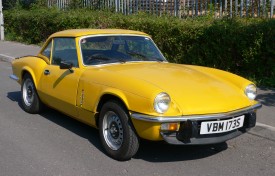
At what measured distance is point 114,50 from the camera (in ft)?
19.1

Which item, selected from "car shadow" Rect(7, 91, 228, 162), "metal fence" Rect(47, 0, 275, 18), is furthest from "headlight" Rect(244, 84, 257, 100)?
"metal fence" Rect(47, 0, 275, 18)

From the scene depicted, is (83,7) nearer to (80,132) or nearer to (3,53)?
(3,53)

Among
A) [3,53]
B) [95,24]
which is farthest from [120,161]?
[3,53]

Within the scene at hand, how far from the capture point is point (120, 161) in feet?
15.6

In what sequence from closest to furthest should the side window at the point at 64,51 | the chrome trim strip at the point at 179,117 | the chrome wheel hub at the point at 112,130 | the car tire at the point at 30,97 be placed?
the chrome trim strip at the point at 179,117
the chrome wheel hub at the point at 112,130
the side window at the point at 64,51
the car tire at the point at 30,97

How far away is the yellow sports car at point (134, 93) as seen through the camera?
14.3ft

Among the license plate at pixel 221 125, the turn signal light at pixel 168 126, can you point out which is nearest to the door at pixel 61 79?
the turn signal light at pixel 168 126

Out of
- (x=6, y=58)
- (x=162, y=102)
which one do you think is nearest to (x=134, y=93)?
(x=162, y=102)

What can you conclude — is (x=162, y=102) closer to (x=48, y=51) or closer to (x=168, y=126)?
(x=168, y=126)

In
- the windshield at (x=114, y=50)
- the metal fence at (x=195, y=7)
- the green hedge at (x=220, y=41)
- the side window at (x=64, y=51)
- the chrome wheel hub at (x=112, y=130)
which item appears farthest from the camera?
the metal fence at (x=195, y=7)

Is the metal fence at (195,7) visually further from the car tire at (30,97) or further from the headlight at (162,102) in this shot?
the headlight at (162,102)

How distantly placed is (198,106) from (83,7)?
14.1 m

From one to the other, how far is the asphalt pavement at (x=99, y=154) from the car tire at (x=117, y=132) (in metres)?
0.13

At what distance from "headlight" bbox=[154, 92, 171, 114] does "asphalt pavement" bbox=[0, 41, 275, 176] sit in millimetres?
690
